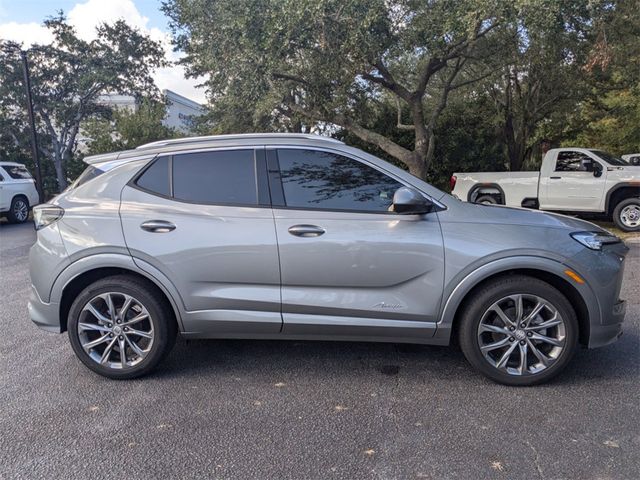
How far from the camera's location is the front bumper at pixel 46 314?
3.71m

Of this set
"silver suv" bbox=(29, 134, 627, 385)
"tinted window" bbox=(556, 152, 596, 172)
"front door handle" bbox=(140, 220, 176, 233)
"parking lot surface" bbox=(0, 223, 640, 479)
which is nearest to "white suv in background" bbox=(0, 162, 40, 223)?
"parking lot surface" bbox=(0, 223, 640, 479)

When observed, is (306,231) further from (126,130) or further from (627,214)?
(126,130)

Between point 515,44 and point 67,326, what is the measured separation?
11.8 metres

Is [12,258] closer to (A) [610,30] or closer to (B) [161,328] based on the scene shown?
(B) [161,328]

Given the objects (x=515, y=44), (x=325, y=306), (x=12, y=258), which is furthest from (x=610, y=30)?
(x=12, y=258)

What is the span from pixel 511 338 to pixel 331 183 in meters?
1.71

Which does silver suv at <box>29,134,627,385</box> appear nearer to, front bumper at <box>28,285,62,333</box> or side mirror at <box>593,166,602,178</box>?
front bumper at <box>28,285,62,333</box>

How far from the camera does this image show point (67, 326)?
374 centimetres

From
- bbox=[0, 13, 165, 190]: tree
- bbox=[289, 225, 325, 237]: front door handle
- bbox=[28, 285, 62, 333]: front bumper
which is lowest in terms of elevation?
bbox=[28, 285, 62, 333]: front bumper

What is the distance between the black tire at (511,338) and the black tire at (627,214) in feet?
27.3

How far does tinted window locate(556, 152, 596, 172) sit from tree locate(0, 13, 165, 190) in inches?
643

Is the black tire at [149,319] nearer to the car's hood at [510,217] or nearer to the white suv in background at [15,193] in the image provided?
the car's hood at [510,217]

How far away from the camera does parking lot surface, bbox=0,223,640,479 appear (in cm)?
265

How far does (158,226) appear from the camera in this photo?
11.7ft
